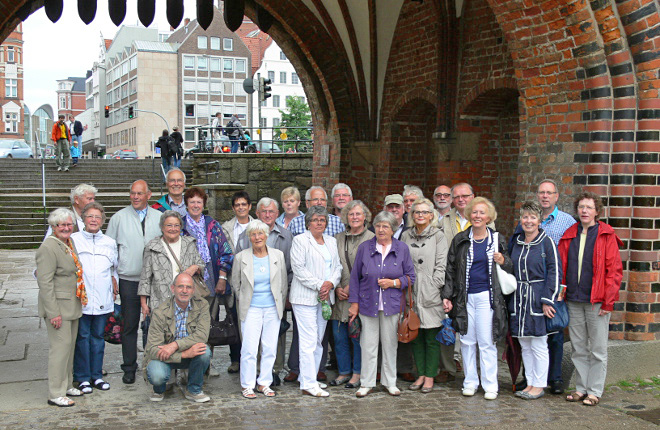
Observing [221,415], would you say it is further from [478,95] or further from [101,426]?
[478,95]

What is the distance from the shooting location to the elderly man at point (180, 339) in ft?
18.1

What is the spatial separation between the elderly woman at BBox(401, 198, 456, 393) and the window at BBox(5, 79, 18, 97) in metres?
71.4

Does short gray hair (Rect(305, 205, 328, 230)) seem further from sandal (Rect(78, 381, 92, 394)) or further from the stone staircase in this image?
the stone staircase

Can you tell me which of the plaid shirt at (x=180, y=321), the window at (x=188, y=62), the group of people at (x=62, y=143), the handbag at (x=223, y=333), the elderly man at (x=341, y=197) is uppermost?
the window at (x=188, y=62)

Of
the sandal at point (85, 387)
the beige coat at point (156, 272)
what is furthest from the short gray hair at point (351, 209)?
the sandal at point (85, 387)

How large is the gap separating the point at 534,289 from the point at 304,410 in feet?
6.77

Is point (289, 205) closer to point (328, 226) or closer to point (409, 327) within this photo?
point (328, 226)

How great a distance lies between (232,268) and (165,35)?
283 feet

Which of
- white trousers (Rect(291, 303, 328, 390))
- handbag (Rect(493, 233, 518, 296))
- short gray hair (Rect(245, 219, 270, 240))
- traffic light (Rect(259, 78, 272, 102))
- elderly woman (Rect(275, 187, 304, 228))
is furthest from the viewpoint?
traffic light (Rect(259, 78, 272, 102))

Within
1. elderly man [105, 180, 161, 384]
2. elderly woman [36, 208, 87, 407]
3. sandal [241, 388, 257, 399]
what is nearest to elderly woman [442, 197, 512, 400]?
sandal [241, 388, 257, 399]

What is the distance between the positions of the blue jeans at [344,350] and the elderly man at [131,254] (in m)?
1.73

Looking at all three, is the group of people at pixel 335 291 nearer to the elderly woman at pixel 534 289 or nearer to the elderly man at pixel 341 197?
the elderly woman at pixel 534 289

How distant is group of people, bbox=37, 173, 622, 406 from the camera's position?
564 centimetres

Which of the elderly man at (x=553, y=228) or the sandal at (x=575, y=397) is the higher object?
the elderly man at (x=553, y=228)
